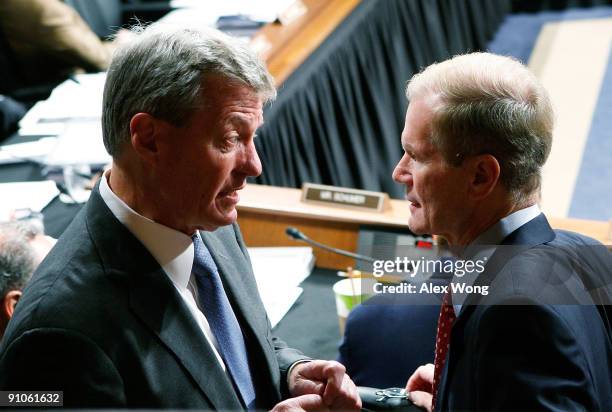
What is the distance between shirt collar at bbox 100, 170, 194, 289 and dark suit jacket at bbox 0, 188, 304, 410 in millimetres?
16

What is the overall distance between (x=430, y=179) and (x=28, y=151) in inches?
85.8

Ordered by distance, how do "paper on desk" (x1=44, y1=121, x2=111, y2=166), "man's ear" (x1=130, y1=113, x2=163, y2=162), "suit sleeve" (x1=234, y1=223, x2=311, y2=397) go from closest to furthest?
"man's ear" (x1=130, y1=113, x2=163, y2=162) < "suit sleeve" (x1=234, y1=223, x2=311, y2=397) < "paper on desk" (x1=44, y1=121, x2=111, y2=166)

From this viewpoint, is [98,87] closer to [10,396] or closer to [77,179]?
[77,179]

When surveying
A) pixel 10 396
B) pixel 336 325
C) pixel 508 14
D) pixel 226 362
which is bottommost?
pixel 508 14

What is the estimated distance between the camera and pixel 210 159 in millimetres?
1327

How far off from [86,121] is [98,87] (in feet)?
1.31

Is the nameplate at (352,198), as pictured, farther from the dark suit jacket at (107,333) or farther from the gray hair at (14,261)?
the dark suit jacket at (107,333)

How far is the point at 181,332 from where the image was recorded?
132 centimetres

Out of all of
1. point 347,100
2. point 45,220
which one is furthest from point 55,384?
point 347,100

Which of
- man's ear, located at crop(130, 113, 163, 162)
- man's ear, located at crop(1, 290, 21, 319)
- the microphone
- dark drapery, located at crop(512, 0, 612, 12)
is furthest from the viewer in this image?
dark drapery, located at crop(512, 0, 612, 12)

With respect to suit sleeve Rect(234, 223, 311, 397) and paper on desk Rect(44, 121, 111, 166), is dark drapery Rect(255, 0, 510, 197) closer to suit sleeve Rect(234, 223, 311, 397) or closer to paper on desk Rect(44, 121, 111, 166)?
paper on desk Rect(44, 121, 111, 166)

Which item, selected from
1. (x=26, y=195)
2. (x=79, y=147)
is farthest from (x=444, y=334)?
(x=79, y=147)

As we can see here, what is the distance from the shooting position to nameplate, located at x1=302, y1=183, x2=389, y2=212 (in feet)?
8.30

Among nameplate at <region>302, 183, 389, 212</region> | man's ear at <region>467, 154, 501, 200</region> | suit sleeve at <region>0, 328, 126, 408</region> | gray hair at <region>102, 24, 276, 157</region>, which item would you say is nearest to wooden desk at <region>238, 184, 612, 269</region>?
nameplate at <region>302, 183, 389, 212</region>
